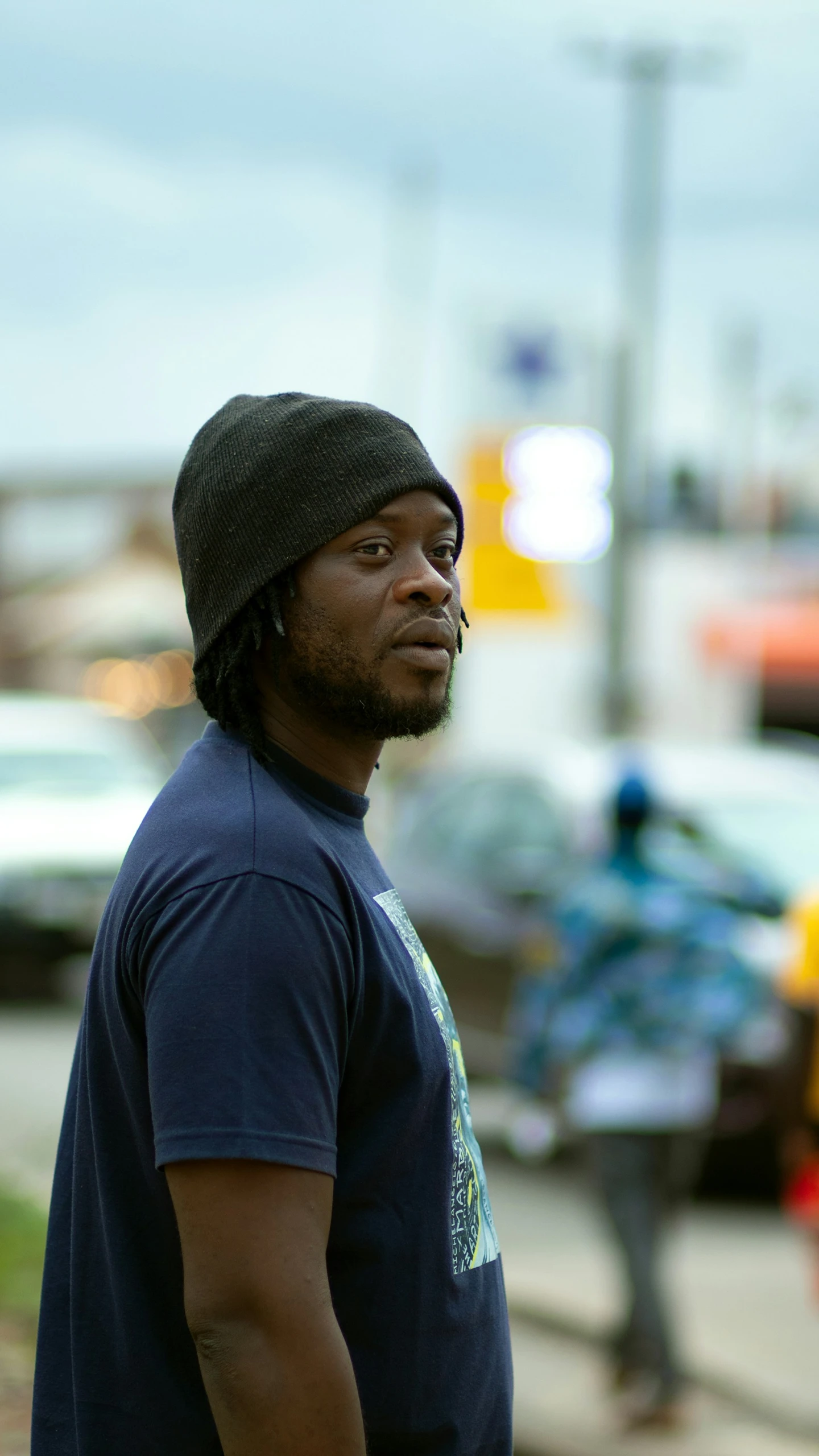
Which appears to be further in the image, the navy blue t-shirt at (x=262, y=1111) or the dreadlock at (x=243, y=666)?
the dreadlock at (x=243, y=666)

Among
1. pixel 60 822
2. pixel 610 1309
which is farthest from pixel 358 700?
pixel 60 822

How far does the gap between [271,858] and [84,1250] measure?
0.48 m

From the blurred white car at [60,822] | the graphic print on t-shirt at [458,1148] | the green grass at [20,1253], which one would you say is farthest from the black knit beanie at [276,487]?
the blurred white car at [60,822]

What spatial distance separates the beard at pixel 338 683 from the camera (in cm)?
181

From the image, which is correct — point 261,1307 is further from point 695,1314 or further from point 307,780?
point 695,1314

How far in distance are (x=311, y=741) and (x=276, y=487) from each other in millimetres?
257

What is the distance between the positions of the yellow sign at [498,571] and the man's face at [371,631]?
9.39 meters

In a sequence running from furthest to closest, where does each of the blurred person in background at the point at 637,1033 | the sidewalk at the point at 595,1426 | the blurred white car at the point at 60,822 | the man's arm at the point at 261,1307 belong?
A: the blurred white car at the point at 60,822 < the blurred person in background at the point at 637,1033 < the sidewalk at the point at 595,1426 < the man's arm at the point at 261,1307

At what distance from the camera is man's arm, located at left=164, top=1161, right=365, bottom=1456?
1545mm

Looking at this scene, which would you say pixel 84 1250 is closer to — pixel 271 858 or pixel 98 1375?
pixel 98 1375

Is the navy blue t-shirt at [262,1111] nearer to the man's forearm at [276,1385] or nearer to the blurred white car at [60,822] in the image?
the man's forearm at [276,1385]

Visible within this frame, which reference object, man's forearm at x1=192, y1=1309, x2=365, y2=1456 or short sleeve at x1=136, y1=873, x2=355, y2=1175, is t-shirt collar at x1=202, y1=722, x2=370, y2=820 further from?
man's forearm at x1=192, y1=1309, x2=365, y2=1456

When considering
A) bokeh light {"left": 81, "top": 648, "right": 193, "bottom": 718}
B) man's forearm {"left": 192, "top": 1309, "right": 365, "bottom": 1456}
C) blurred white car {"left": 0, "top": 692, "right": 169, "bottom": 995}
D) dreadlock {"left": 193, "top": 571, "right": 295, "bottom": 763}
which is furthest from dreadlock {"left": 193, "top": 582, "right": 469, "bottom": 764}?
bokeh light {"left": 81, "top": 648, "right": 193, "bottom": 718}

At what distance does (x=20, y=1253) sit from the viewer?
17.3 ft
